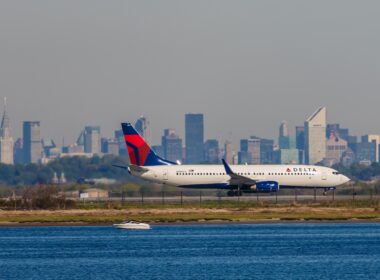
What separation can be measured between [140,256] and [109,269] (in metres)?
7.07

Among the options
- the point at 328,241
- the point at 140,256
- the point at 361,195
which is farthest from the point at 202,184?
the point at 140,256

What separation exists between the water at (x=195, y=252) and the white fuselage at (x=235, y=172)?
113 ft

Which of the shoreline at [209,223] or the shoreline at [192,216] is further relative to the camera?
the shoreline at [192,216]

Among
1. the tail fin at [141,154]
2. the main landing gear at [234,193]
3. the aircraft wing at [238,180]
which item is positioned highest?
the tail fin at [141,154]

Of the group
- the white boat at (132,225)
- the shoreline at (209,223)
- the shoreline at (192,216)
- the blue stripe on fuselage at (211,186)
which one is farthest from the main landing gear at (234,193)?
the white boat at (132,225)

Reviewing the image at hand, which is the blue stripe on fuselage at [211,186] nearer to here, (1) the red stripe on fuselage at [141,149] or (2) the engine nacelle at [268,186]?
(2) the engine nacelle at [268,186]

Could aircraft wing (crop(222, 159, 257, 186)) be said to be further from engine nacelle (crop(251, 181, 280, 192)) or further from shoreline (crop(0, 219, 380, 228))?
shoreline (crop(0, 219, 380, 228))

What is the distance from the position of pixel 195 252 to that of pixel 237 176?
57260 mm

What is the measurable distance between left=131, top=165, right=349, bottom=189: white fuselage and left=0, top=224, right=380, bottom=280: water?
34.4 metres

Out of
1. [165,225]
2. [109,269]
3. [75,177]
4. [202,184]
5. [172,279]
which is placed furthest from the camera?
[75,177]

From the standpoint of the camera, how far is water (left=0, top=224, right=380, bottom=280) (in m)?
67.9

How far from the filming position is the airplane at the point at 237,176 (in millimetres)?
137500

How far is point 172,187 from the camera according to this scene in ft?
470

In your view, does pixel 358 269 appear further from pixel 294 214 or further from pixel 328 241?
pixel 294 214
